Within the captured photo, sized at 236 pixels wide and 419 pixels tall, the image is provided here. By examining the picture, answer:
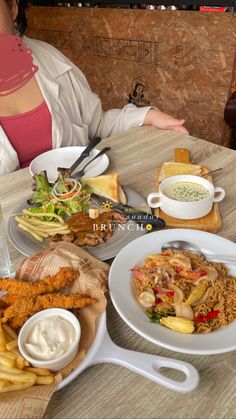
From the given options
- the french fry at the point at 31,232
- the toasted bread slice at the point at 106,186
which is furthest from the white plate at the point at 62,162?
the french fry at the point at 31,232

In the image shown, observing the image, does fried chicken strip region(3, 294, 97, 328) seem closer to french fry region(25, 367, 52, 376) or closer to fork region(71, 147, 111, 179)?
french fry region(25, 367, 52, 376)

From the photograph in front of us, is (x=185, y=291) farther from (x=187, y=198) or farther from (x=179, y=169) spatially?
(x=179, y=169)

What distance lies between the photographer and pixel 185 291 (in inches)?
32.6

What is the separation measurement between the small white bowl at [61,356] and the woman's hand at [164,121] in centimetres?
122

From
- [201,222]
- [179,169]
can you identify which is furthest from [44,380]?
[179,169]

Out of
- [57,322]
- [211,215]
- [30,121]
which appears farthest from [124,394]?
[30,121]

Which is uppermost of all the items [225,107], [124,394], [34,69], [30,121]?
[34,69]

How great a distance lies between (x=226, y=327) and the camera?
0.75 meters

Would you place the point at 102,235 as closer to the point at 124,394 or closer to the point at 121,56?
the point at 124,394

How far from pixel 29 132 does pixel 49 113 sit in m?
0.15

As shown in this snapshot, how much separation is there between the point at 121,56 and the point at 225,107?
52.3 inches

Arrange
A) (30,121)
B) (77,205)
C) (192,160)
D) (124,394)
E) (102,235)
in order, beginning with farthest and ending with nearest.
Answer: (30,121)
(192,160)
(77,205)
(102,235)
(124,394)

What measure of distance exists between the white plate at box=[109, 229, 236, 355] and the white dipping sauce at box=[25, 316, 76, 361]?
0.39ft

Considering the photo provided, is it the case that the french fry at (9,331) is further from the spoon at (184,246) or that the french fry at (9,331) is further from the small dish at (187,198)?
the small dish at (187,198)
